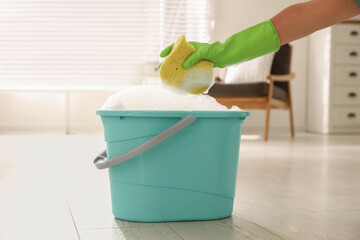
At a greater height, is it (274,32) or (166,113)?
(274,32)

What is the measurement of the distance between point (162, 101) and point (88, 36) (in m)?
4.19

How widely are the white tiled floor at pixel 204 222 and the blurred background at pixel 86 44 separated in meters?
2.77

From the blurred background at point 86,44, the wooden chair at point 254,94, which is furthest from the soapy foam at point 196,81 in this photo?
the blurred background at point 86,44

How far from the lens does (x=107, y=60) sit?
16.6 ft

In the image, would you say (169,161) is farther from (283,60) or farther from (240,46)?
(283,60)

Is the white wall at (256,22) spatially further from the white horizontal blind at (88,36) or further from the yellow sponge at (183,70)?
the yellow sponge at (183,70)

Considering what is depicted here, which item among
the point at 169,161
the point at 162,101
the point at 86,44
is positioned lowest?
the point at 169,161

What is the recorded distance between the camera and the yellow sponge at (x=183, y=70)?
0.97 metres

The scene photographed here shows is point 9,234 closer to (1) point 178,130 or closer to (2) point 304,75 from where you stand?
(1) point 178,130

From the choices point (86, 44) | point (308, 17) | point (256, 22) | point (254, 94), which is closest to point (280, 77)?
point (254, 94)

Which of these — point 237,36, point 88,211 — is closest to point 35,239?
point 88,211

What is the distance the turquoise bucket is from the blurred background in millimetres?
3849

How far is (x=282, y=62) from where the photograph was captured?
4254 mm

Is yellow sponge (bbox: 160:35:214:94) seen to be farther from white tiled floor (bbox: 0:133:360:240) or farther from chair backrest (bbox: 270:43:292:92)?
chair backrest (bbox: 270:43:292:92)
